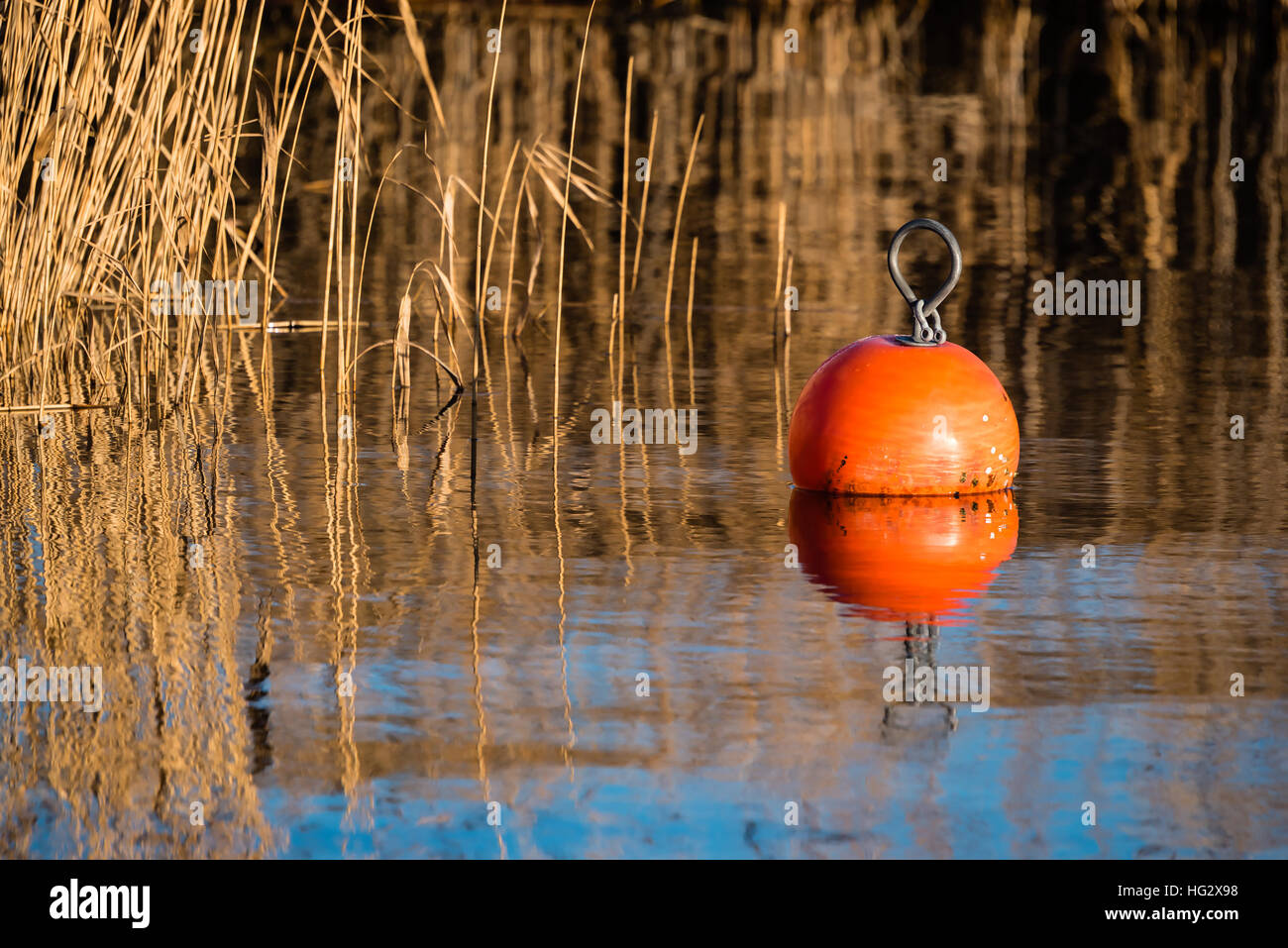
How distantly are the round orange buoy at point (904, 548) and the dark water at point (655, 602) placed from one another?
23 mm

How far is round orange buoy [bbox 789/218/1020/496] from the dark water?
0.18 m

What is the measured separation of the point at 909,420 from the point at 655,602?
1812mm

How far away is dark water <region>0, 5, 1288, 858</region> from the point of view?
5.43m

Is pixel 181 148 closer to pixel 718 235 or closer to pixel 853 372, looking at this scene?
pixel 853 372

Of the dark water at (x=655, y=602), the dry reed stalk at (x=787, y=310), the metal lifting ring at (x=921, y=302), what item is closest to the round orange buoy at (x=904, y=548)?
the dark water at (x=655, y=602)

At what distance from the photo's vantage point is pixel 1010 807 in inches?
213

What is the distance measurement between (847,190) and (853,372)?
39.4ft

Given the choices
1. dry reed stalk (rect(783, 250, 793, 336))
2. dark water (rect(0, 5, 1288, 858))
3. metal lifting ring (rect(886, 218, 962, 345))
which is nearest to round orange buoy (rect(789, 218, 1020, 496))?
metal lifting ring (rect(886, 218, 962, 345))

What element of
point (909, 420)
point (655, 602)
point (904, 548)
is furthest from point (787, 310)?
point (655, 602)

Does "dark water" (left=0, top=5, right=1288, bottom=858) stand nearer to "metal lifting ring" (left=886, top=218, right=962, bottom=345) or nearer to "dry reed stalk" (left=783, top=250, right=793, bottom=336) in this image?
"dry reed stalk" (left=783, top=250, right=793, bottom=336)

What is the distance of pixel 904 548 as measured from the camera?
8188mm

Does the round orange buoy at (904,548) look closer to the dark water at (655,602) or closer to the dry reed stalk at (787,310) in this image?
the dark water at (655,602)

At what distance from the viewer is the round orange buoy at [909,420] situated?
349 inches

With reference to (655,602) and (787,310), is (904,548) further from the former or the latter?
(787,310)
